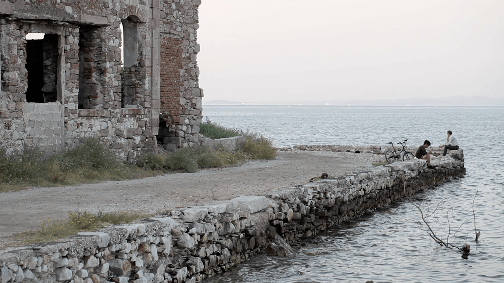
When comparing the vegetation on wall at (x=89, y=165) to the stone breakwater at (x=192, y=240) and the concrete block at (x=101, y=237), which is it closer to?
the stone breakwater at (x=192, y=240)

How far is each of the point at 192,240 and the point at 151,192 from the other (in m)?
3.95

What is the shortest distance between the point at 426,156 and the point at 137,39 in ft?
42.3

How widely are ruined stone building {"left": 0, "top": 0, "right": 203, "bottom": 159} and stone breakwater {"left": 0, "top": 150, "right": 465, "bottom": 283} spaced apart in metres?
5.84

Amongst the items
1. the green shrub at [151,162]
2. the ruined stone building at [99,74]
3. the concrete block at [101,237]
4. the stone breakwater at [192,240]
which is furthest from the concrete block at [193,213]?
the green shrub at [151,162]

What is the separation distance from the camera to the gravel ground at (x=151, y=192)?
1032 centimetres

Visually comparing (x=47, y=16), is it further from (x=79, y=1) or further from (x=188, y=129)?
(x=188, y=129)

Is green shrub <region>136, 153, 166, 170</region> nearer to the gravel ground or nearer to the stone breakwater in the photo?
the gravel ground

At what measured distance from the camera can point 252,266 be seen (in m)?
11.1

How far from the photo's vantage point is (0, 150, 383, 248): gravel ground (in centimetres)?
1032

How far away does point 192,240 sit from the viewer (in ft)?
31.9

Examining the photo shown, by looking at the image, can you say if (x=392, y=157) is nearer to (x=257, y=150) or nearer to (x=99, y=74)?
(x=257, y=150)

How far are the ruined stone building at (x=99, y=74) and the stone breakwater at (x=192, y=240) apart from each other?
19.2ft

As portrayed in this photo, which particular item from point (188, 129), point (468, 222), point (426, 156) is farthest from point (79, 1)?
point (426, 156)

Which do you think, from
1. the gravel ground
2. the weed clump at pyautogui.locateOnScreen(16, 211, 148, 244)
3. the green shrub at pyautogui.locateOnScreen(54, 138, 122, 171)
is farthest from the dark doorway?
the weed clump at pyautogui.locateOnScreen(16, 211, 148, 244)
